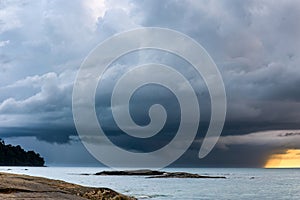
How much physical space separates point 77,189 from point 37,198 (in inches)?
439

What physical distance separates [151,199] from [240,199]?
49.9 ft

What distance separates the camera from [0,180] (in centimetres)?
2764

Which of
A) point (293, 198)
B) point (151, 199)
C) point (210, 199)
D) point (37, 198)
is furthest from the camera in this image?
point (293, 198)

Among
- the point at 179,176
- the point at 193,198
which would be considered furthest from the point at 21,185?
the point at 179,176

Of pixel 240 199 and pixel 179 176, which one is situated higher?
pixel 179 176

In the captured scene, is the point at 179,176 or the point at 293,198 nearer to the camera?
the point at 293,198

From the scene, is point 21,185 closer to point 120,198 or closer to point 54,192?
point 54,192

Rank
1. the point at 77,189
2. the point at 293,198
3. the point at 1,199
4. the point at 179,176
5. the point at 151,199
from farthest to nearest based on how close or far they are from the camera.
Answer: the point at 179,176, the point at 293,198, the point at 151,199, the point at 77,189, the point at 1,199

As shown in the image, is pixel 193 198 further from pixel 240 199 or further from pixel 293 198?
pixel 293 198

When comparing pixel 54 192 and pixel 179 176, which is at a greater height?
pixel 179 176

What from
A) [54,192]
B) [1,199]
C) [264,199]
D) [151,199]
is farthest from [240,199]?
[1,199]

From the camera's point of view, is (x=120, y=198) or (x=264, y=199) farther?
(x=264, y=199)

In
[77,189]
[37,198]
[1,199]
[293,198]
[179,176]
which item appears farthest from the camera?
[179,176]

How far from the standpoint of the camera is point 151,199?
192 feet
